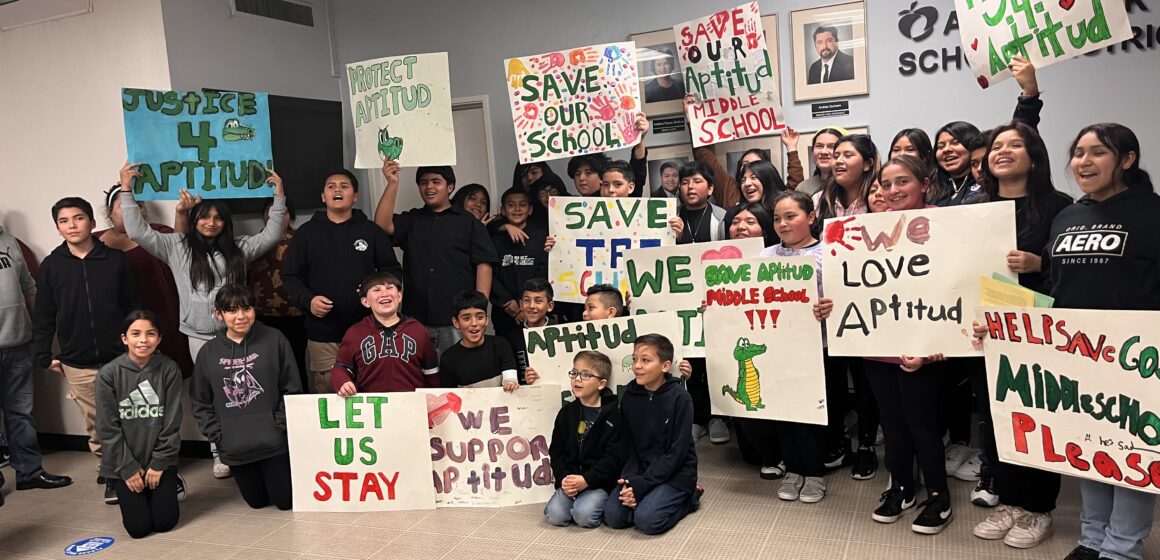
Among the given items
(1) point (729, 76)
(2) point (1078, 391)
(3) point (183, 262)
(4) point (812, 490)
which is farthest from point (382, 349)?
(2) point (1078, 391)

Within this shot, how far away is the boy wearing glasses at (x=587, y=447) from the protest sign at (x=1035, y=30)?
85.2 inches

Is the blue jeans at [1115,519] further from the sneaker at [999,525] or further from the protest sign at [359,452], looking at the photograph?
the protest sign at [359,452]

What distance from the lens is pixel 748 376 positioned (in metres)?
3.75

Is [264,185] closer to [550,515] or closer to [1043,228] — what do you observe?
[550,515]

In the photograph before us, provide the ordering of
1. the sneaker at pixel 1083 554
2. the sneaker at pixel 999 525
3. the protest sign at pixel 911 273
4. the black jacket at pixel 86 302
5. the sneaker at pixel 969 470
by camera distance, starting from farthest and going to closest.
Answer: the black jacket at pixel 86 302, the sneaker at pixel 969 470, the sneaker at pixel 999 525, the protest sign at pixel 911 273, the sneaker at pixel 1083 554

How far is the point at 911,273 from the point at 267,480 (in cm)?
317

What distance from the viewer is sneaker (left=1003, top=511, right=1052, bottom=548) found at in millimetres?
3184

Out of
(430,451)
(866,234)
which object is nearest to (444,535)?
(430,451)

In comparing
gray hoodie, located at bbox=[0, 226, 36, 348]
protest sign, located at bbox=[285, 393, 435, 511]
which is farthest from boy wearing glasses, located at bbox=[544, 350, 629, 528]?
gray hoodie, located at bbox=[0, 226, 36, 348]

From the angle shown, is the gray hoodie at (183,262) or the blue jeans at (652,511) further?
the gray hoodie at (183,262)

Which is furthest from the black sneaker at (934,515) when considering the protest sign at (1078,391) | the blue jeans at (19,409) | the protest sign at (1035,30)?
the blue jeans at (19,409)

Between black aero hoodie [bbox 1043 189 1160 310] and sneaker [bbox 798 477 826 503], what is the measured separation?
54.9 inches

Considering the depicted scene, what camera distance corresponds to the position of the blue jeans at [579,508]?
3.67 metres

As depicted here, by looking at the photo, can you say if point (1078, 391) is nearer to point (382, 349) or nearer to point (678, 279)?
point (678, 279)
